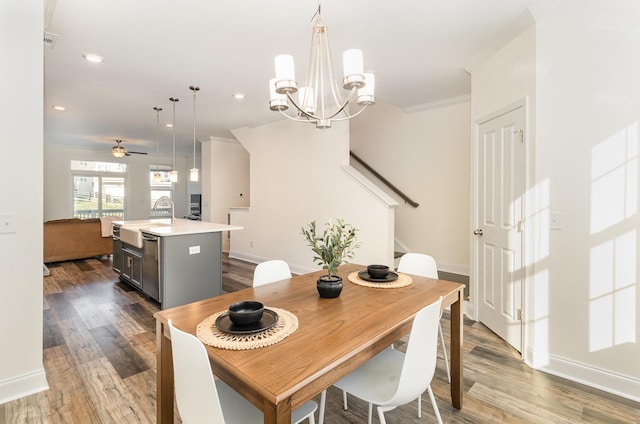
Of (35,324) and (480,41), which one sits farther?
(480,41)

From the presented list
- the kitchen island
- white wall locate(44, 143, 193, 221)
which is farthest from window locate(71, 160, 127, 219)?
the kitchen island

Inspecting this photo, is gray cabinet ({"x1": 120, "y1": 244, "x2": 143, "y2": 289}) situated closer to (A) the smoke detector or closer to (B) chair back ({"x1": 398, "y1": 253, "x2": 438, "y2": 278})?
(A) the smoke detector

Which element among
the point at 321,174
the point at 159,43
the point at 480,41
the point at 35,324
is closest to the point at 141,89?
the point at 159,43

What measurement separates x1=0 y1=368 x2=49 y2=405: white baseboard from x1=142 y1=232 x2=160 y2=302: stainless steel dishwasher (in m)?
1.45

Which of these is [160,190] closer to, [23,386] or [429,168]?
[429,168]

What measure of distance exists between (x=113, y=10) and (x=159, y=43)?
0.50m

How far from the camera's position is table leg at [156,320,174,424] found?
1.38 metres

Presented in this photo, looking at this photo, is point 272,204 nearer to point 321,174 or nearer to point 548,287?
point 321,174

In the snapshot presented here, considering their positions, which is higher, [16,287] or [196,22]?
[196,22]

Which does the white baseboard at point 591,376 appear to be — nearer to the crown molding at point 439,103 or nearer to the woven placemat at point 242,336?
the woven placemat at point 242,336

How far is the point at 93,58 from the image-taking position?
3047 mm

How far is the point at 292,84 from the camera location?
1.71 metres

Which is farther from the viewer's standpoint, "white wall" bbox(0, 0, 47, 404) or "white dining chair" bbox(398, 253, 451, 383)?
"white dining chair" bbox(398, 253, 451, 383)

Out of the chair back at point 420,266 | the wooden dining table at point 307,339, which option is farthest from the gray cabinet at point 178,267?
the chair back at point 420,266
